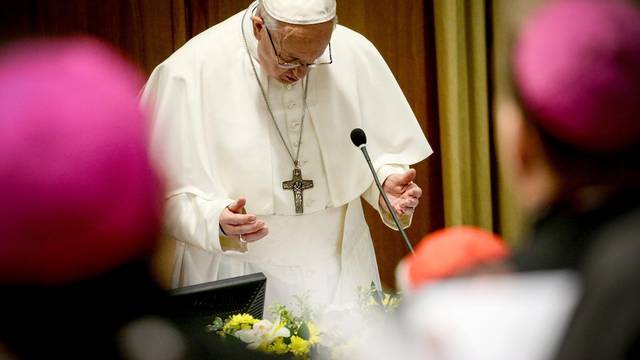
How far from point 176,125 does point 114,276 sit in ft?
7.12

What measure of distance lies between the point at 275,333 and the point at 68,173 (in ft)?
4.49

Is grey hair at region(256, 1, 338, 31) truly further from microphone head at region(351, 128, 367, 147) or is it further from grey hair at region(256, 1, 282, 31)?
microphone head at region(351, 128, 367, 147)

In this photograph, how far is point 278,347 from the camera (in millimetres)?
1845

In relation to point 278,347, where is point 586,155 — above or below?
above

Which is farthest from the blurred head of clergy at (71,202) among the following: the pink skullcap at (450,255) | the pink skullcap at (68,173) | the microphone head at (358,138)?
the microphone head at (358,138)

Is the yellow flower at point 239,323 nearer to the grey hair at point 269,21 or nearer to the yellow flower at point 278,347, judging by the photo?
the yellow flower at point 278,347

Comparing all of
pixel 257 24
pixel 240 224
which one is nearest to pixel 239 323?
pixel 240 224

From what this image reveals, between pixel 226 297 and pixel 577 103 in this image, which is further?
pixel 226 297

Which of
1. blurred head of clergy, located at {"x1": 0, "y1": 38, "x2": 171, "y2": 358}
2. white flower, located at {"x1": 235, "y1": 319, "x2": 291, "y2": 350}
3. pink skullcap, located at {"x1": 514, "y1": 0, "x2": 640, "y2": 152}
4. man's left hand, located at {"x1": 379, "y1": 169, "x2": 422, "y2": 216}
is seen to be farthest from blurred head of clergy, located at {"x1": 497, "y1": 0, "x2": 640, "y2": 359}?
man's left hand, located at {"x1": 379, "y1": 169, "x2": 422, "y2": 216}

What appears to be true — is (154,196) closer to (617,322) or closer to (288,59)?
(617,322)

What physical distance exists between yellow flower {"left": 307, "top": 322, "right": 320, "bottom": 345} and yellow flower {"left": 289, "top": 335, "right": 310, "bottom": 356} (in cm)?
2

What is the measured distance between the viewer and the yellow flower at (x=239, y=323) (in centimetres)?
192

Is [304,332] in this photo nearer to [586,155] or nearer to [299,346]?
[299,346]

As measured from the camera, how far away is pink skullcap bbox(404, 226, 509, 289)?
0.74 meters
